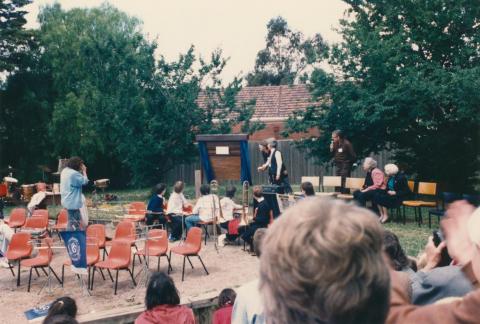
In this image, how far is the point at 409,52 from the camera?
51.5 feet

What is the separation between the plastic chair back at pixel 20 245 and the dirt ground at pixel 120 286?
1.72ft

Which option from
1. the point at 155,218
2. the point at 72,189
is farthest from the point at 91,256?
the point at 155,218

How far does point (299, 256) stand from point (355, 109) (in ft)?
47.3

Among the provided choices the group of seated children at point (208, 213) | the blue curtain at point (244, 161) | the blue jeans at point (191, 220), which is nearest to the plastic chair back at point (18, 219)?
the group of seated children at point (208, 213)

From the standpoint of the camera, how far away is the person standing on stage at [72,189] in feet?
33.0

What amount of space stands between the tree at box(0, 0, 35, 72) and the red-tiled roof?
11.9 meters

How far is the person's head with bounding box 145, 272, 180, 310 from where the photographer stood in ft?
15.5

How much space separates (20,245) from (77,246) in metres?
2.01

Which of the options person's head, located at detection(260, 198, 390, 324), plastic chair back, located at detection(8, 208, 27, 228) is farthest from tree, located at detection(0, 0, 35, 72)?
person's head, located at detection(260, 198, 390, 324)

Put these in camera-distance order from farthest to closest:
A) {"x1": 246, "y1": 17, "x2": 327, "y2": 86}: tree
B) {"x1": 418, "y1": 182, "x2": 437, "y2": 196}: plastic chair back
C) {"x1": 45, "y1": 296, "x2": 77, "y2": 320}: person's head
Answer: {"x1": 246, "y1": 17, "x2": 327, "y2": 86}: tree, {"x1": 418, "y1": 182, "x2": 437, "y2": 196}: plastic chair back, {"x1": 45, "y1": 296, "x2": 77, "y2": 320}: person's head

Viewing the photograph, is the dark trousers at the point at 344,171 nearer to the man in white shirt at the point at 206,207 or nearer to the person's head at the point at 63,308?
the man in white shirt at the point at 206,207

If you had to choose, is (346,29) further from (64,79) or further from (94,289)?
(64,79)

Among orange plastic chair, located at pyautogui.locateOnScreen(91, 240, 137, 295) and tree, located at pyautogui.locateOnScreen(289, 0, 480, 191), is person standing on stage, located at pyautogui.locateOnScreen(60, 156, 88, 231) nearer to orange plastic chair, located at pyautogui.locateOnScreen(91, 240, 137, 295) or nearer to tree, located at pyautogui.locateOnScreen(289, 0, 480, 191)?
orange plastic chair, located at pyautogui.locateOnScreen(91, 240, 137, 295)

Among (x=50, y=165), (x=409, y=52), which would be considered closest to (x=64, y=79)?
(x=50, y=165)
